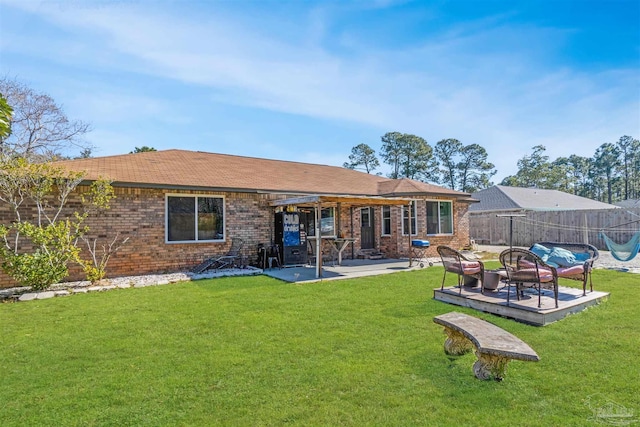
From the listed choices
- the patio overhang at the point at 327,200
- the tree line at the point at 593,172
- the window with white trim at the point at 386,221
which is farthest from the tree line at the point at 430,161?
the patio overhang at the point at 327,200

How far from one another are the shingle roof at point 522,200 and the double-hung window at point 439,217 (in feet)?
35.5

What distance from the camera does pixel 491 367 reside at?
3.39m

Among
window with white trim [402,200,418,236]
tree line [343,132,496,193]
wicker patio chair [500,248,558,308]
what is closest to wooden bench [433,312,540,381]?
wicker patio chair [500,248,558,308]

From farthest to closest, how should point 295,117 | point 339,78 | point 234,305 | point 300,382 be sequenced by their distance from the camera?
point 295,117 < point 339,78 < point 234,305 < point 300,382

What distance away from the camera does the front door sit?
13.6 m

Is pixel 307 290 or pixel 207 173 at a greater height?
pixel 207 173

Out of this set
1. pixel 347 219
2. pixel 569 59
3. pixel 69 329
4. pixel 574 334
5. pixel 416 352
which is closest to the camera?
pixel 416 352

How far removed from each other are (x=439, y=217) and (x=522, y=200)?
46.7ft

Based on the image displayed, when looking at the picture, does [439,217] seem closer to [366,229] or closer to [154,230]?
[366,229]

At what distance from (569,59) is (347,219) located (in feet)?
28.6

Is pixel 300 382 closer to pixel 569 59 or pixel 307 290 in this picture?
pixel 307 290

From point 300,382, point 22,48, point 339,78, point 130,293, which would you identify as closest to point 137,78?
point 22,48

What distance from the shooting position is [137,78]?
11.5m

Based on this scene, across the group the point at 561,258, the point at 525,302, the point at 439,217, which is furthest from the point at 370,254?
the point at 525,302
